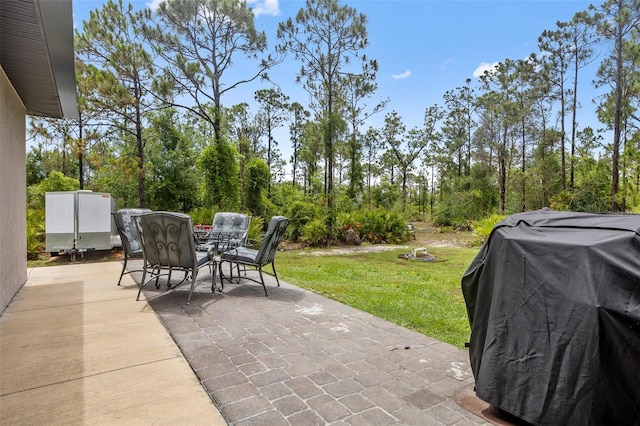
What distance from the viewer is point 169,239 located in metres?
3.89

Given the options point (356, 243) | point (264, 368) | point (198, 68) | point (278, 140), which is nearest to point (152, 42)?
point (198, 68)

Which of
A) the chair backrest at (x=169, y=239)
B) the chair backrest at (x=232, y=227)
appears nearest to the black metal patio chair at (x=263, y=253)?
the chair backrest at (x=169, y=239)

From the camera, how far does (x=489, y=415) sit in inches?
70.6

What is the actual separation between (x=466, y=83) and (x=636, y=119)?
Answer: 1150cm

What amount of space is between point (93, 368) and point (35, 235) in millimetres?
7736

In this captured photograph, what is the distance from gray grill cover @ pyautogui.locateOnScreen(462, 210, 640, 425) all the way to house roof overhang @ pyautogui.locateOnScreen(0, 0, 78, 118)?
3.57 metres

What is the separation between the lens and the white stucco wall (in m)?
3.62

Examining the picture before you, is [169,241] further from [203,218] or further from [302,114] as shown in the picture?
[302,114]

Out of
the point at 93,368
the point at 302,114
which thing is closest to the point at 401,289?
the point at 93,368

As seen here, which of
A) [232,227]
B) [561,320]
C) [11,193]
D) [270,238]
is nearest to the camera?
[561,320]

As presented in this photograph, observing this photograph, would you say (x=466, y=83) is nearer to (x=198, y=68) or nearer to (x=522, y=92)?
(x=522, y=92)

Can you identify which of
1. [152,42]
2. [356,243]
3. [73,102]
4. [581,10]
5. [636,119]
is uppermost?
[581,10]

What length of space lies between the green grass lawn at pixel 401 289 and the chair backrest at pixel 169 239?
1774mm

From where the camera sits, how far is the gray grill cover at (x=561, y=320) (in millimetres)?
→ 1351
